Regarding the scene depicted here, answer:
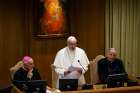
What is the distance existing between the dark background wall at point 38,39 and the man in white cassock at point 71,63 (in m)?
1.43

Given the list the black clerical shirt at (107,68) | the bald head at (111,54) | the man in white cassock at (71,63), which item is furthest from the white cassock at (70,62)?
the bald head at (111,54)

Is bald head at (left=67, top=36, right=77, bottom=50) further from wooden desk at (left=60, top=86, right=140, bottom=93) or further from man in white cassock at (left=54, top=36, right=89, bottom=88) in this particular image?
wooden desk at (left=60, top=86, right=140, bottom=93)

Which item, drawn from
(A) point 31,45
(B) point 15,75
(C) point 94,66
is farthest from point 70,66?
(A) point 31,45

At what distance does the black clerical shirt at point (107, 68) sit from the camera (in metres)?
7.05

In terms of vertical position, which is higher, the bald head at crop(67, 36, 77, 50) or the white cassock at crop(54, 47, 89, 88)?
the bald head at crop(67, 36, 77, 50)

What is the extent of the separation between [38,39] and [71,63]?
5.14 ft

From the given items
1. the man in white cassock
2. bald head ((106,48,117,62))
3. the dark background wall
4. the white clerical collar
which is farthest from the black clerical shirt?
the dark background wall

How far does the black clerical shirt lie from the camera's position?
705 cm

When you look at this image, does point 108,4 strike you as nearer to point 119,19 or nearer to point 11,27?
point 119,19

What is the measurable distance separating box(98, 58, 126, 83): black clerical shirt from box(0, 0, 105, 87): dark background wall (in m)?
1.76

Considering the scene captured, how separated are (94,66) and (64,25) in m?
1.78

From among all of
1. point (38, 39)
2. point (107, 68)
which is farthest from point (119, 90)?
point (38, 39)

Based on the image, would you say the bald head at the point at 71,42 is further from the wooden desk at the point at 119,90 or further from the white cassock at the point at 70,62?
the wooden desk at the point at 119,90

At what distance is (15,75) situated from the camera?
6.34 m
